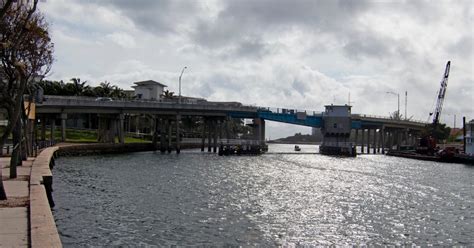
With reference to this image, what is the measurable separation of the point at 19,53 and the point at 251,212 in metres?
22.0

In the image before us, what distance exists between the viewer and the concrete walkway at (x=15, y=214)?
630 inches

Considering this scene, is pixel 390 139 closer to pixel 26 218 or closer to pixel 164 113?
pixel 164 113

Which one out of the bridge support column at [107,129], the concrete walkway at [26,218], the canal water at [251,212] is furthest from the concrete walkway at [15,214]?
the bridge support column at [107,129]

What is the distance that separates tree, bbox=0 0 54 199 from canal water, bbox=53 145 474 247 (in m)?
6.97

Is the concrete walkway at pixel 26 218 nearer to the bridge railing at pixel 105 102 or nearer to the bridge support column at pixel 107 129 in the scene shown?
the bridge railing at pixel 105 102

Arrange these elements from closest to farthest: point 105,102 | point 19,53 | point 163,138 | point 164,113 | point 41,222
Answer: point 41,222 < point 19,53 < point 105,102 < point 164,113 < point 163,138

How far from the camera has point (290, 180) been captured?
5488 centimetres

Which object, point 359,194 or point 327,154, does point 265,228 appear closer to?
point 359,194

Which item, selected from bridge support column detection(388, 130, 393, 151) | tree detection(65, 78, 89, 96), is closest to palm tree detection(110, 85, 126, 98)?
tree detection(65, 78, 89, 96)

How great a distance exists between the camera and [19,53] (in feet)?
129

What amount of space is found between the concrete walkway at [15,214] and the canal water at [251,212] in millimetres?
2459

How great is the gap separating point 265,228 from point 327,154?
111 m

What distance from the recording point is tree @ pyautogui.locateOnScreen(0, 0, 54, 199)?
30.0 meters

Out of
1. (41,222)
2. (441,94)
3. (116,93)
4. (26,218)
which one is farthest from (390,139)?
(41,222)
